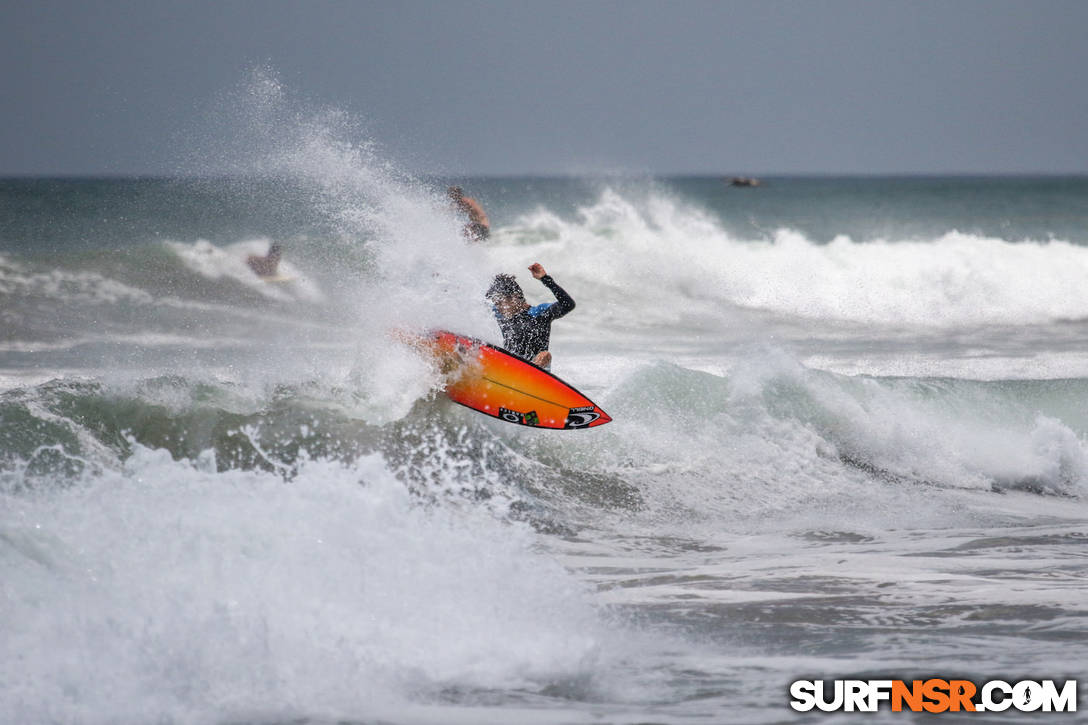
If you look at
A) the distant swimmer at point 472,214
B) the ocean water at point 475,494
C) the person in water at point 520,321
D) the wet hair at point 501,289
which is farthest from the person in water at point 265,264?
the person in water at point 520,321

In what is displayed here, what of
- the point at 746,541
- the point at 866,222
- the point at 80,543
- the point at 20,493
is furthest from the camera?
the point at 866,222

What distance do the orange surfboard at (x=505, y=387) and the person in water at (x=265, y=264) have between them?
11.0 metres

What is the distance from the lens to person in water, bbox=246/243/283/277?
2050 cm

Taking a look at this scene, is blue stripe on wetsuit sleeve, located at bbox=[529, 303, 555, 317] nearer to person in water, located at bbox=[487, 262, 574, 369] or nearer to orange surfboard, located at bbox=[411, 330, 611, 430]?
person in water, located at bbox=[487, 262, 574, 369]

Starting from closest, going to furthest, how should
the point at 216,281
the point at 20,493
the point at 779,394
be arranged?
the point at 20,493 < the point at 779,394 < the point at 216,281

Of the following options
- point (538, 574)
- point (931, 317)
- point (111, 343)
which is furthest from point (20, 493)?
point (931, 317)

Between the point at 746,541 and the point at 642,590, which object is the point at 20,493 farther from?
the point at 746,541

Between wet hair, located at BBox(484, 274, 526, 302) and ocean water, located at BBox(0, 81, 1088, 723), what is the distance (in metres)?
0.12

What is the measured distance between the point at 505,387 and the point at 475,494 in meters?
1.06

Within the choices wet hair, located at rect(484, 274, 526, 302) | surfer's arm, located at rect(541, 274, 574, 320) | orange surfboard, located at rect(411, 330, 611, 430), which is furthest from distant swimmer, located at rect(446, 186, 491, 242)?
orange surfboard, located at rect(411, 330, 611, 430)

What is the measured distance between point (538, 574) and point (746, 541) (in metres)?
2.73

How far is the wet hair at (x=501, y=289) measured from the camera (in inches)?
417

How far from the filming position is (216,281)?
67.5 ft

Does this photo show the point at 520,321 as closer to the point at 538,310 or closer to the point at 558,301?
the point at 538,310
